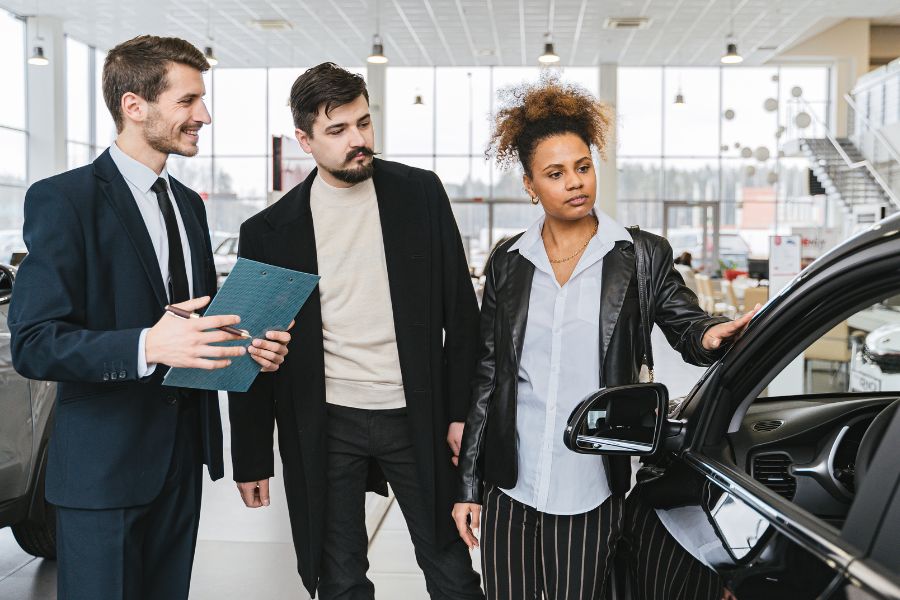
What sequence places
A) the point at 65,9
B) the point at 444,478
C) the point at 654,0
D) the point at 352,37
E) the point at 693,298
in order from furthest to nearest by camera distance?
1. the point at 352,37
2. the point at 65,9
3. the point at 654,0
4. the point at 444,478
5. the point at 693,298

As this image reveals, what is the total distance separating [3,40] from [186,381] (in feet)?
49.5

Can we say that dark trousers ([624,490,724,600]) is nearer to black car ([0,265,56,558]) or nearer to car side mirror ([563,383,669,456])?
car side mirror ([563,383,669,456])

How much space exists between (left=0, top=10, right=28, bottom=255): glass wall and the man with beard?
13.9 metres

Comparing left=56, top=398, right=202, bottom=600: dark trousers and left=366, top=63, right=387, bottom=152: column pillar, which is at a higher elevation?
left=366, top=63, right=387, bottom=152: column pillar

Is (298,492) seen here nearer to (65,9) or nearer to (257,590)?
(257,590)

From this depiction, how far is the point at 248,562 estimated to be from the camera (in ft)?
11.3

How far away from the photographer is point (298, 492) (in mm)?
2029

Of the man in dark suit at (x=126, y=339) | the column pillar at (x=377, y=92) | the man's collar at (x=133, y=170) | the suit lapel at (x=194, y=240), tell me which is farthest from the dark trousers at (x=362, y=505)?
the column pillar at (x=377, y=92)

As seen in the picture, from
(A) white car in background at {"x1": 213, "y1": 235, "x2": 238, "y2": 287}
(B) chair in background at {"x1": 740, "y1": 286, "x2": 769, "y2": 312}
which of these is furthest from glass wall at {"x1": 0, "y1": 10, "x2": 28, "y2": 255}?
(B) chair in background at {"x1": 740, "y1": 286, "x2": 769, "y2": 312}

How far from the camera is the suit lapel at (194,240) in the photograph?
1.92 m

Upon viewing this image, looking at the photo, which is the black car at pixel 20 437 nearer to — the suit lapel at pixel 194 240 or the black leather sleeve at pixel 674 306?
the suit lapel at pixel 194 240

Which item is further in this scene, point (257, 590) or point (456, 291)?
point (257, 590)

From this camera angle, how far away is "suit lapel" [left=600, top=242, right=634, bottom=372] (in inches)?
66.3

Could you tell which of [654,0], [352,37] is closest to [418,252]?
[654,0]
